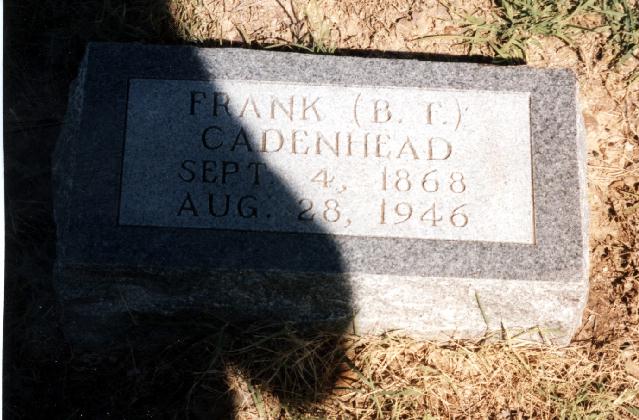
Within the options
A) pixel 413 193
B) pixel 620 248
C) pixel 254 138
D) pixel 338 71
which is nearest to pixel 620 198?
pixel 620 248

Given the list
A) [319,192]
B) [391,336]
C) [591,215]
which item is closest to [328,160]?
[319,192]

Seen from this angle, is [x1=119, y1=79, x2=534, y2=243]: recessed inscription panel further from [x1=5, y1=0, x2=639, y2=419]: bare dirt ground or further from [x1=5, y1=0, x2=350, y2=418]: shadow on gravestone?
[x1=5, y1=0, x2=639, y2=419]: bare dirt ground

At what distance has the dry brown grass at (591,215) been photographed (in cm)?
265

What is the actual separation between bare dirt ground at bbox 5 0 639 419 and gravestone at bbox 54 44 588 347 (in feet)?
0.67

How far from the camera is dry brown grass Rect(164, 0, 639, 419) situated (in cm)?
265

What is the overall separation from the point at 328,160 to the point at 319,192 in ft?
0.40

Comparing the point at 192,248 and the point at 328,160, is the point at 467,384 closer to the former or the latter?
the point at 328,160

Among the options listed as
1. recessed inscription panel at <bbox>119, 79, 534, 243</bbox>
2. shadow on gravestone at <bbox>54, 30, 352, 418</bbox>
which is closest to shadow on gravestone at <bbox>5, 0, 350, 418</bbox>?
shadow on gravestone at <bbox>54, 30, 352, 418</bbox>

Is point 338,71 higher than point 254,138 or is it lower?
higher

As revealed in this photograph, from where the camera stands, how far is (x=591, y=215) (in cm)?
301

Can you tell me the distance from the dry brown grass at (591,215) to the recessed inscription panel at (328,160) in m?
0.58

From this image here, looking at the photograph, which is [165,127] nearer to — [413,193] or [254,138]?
[254,138]

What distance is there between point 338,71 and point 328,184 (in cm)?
46

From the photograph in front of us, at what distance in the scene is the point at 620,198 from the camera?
3031 mm
